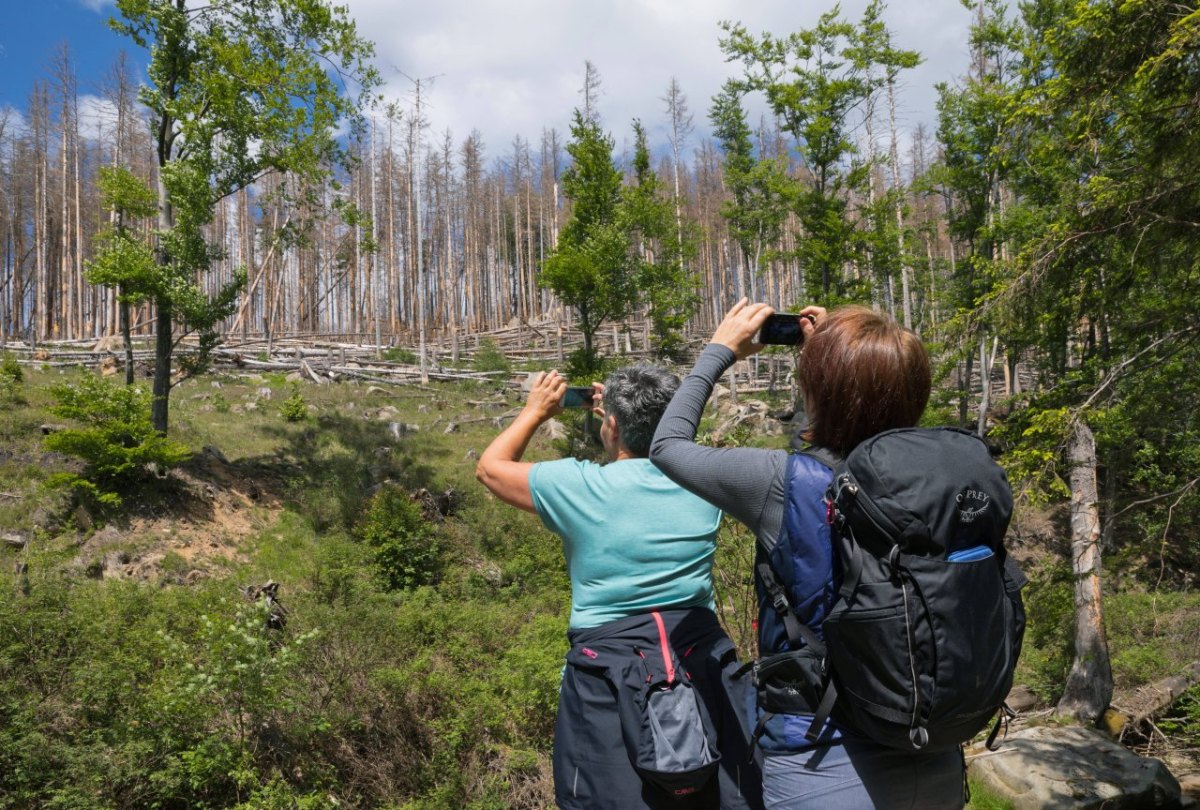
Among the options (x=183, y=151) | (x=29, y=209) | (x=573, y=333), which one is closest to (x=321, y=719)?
(x=183, y=151)

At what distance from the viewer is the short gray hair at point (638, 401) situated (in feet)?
7.39

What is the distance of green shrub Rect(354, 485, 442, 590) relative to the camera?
36.0 feet

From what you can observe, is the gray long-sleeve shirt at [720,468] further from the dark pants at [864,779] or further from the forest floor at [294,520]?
the forest floor at [294,520]

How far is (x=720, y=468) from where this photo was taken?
1.63 meters

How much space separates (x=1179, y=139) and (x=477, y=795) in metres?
6.70

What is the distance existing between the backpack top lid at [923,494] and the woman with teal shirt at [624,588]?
82 cm

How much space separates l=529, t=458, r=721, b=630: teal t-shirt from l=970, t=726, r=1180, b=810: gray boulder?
568 centimetres

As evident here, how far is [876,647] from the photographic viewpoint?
1.33 meters

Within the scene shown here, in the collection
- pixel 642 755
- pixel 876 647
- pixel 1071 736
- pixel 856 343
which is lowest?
pixel 1071 736

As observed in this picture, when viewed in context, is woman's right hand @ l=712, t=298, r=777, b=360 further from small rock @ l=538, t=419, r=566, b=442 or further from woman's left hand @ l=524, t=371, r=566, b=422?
small rock @ l=538, t=419, r=566, b=442

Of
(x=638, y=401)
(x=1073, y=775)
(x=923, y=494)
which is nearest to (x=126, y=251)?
(x=638, y=401)

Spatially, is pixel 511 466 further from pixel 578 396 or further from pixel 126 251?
pixel 126 251

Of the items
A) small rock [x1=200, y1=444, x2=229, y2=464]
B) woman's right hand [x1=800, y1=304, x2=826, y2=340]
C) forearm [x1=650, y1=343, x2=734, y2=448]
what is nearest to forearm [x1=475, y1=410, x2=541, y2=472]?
forearm [x1=650, y1=343, x2=734, y2=448]

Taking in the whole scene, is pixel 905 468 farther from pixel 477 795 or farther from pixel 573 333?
pixel 573 333
